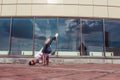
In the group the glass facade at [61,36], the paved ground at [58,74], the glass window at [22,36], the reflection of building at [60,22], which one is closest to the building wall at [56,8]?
the reflection of building at [60,22]

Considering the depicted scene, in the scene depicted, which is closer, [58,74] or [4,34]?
[58,74]

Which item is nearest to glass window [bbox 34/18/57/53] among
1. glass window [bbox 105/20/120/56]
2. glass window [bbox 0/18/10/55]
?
glass window [bbox 0/18/10/55]

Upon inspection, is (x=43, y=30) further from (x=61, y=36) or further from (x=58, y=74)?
(x=58, y=74)

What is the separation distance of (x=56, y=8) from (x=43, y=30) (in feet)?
5.06

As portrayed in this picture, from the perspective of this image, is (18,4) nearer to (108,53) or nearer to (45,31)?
(45,31)

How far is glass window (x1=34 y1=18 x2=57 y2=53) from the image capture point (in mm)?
15867

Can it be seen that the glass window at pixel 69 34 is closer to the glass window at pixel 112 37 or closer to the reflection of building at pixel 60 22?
the reflection of building at pixel 60 22

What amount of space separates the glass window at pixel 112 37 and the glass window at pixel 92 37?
0.39m

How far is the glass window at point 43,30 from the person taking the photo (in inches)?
625

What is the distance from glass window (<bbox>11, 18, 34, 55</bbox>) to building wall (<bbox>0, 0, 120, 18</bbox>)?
49cm

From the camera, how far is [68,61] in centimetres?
1563

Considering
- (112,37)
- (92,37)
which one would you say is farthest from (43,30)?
(112,37)

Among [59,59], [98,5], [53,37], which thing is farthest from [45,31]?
[98,5]

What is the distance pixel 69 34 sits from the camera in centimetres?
1603
